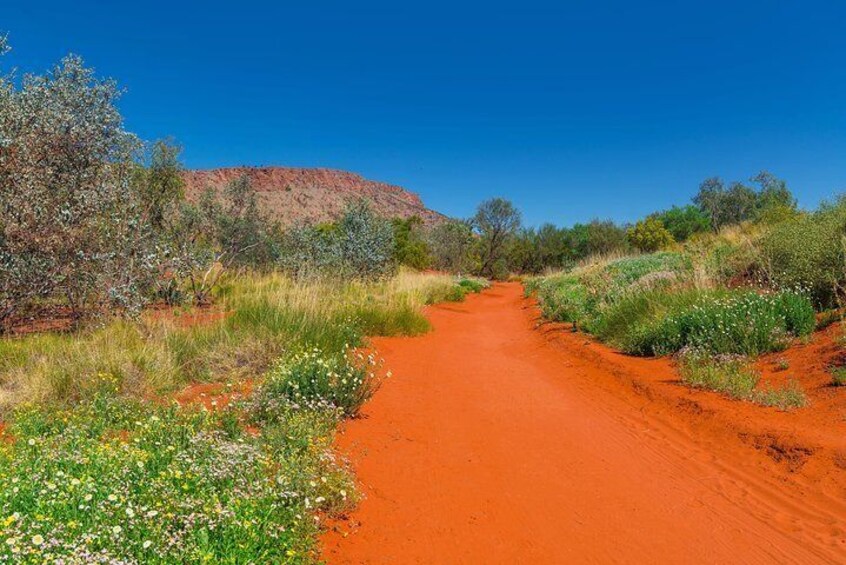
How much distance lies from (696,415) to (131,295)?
891 centimetres

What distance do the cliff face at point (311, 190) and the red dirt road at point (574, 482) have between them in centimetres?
6759

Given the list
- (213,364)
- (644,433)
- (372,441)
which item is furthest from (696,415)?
(213,364)

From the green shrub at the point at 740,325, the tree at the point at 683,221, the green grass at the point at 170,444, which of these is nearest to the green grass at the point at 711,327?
the green shrub at the point at 740,325

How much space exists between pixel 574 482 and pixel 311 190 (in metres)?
94.1

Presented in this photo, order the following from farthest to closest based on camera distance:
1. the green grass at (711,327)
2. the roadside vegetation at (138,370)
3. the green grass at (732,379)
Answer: the green grass at (711,327)
the green grass at (732,379)
the roadside vegetation at (138,370)

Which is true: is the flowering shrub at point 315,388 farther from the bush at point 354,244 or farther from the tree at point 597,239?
the tree at point 597,239

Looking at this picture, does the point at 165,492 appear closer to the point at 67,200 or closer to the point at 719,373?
the point at 719,373

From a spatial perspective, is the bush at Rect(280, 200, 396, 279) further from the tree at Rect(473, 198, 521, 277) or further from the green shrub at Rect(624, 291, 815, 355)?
the tree at Rect(473, 198, 521, 277)

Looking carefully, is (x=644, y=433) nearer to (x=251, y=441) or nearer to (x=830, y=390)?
(x=830, y=390)

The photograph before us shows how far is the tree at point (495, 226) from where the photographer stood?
4306 cm

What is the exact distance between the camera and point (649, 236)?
4053 centimetres

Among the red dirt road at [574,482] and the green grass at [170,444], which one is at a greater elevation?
the green grass at [170,444]

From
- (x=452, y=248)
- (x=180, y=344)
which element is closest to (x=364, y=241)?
(x=180, y=344)

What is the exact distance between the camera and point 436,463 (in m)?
4.89
